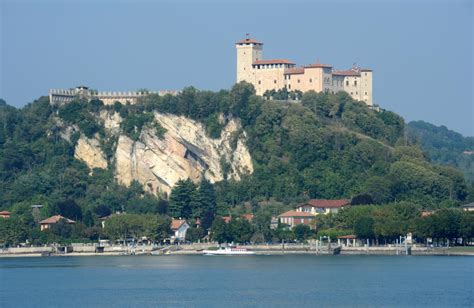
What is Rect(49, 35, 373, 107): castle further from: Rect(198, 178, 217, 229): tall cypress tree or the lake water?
the lake water

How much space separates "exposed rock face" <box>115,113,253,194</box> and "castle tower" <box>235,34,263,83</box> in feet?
16.0

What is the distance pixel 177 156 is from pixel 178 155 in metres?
0.12

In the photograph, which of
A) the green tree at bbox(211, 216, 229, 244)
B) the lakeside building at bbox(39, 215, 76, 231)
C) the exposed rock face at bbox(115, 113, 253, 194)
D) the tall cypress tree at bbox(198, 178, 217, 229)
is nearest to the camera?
the green tree at bbox(211, 216, 229, 244)

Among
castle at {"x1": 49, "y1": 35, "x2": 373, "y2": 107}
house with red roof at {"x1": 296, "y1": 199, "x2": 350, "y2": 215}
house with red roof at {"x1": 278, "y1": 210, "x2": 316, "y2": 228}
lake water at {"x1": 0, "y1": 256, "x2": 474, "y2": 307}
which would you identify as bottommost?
lake water at {"x1": 0, "y1": 256, "x2": 474, "y2": 307}

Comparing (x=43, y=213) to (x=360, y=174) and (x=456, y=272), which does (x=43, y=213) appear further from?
(x=456, y=272)

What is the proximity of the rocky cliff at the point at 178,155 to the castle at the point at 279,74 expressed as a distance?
5140 millimetres

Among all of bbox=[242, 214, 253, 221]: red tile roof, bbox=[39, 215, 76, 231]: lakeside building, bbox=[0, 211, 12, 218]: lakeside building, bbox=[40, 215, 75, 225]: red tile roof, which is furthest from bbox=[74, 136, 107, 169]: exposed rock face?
bbox=[242, 214, 253, 221]: red tile roof

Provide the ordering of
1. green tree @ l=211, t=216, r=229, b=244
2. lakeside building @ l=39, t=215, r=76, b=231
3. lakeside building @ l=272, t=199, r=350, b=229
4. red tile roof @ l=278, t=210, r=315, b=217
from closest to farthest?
1. green tree @ l=211, t=216, r=229, b=244
2. lakeside building @ l=272, t=199, r=350, b=229
3. red tile roof @ l=278, t=210, r=315, b=217
4. lakeside building @ l=39, t=215, r=76, b=231

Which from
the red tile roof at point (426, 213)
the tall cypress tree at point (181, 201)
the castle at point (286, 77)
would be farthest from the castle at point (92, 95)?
the red tile roof at point (426, 213)

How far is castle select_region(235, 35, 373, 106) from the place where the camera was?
11469cm

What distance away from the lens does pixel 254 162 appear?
11094cm

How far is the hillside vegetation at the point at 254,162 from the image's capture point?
105375 mm

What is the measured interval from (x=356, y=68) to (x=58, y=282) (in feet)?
165

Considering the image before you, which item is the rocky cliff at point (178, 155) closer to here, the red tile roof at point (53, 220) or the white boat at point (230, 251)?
the red tile roof at point (53, 220)
